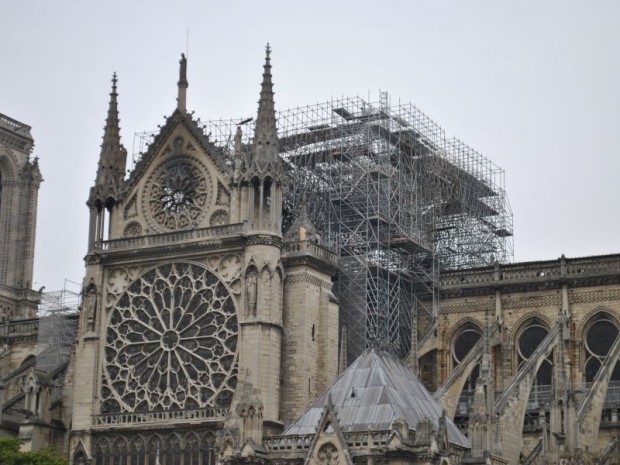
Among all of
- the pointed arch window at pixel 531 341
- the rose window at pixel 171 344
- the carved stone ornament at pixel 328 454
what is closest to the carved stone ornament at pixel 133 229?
the rose window at pixel 171 344

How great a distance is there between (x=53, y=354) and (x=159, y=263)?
29.4 ft

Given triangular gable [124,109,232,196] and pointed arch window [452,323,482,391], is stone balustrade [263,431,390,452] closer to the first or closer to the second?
triangular gable [124,109,232,196]

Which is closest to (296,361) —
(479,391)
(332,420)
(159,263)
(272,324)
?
(272,324)

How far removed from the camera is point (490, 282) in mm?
56000

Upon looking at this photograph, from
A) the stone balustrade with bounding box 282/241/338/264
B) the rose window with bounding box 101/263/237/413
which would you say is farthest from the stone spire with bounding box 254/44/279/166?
the rose window with bounding box 101/263/237/413

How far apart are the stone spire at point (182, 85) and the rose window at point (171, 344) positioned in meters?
6.24

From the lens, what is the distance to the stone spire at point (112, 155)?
56.5 m

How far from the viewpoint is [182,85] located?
186 ft

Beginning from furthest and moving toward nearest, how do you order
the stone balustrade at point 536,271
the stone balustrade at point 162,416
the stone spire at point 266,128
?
the stone balustrade at point 536,271 < the stone spire at point 266,128 < the stone balustrade at point 162,416

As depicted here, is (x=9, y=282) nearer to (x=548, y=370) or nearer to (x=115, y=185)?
(x=115, y=185)

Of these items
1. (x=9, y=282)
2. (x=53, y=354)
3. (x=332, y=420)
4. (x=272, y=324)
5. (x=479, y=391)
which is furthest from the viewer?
(x=9, y=282)

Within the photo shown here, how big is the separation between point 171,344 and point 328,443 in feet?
59.9

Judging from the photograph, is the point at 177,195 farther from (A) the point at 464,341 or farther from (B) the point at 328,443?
(B) the point at 328,443

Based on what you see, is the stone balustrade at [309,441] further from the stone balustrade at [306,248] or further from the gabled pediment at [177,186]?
the gabled pediment at [177,186]
